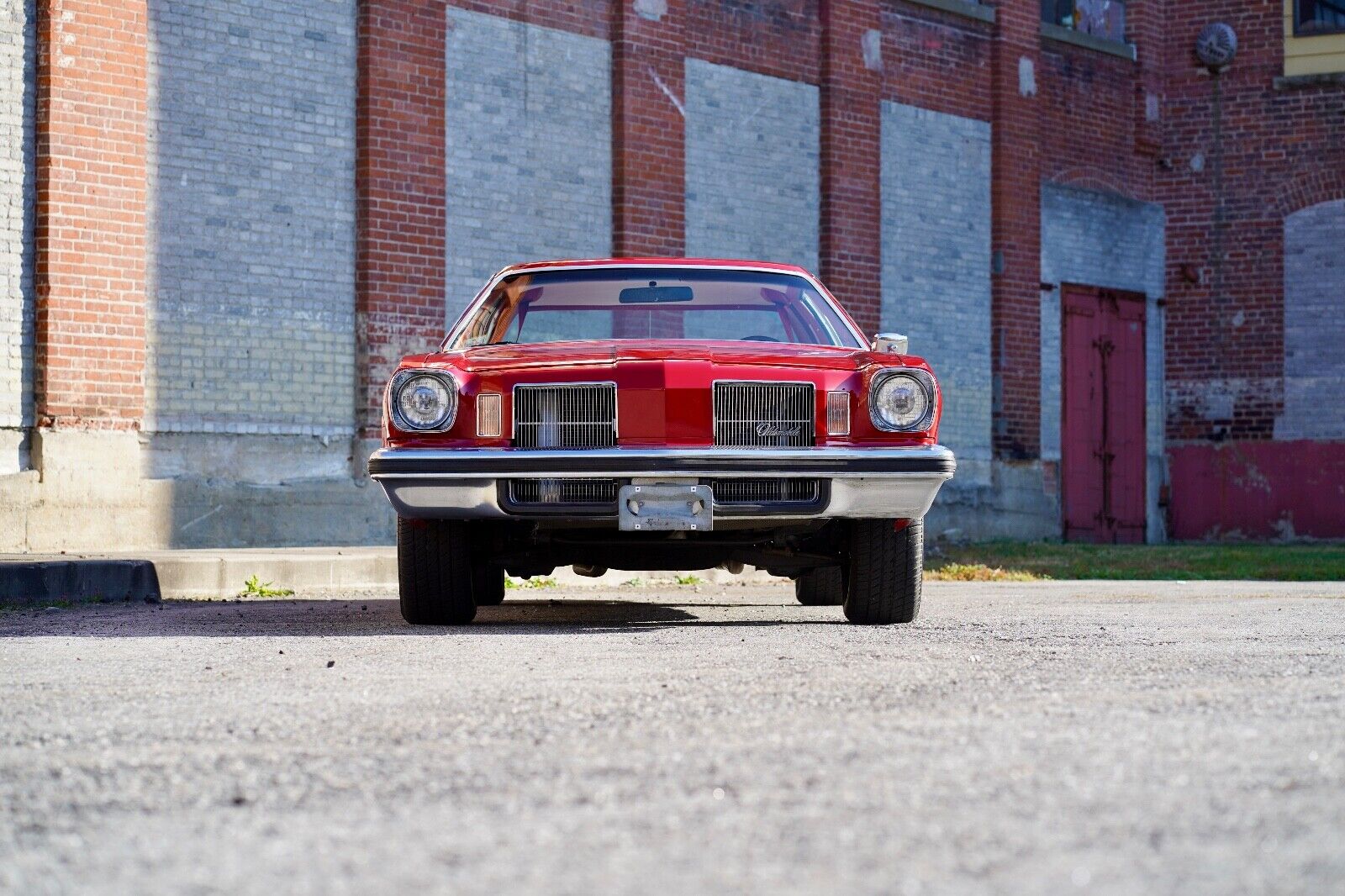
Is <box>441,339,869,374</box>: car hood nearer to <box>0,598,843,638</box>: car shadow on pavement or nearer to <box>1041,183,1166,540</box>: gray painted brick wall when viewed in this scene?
<box>0,598,843,638</box>: car shadow on pavement

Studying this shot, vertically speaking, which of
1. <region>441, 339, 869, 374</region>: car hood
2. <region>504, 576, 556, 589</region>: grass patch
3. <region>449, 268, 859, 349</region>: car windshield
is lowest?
<region>504, 576, 556, 589</region>: grass patch

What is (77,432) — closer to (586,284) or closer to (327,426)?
(327,426)

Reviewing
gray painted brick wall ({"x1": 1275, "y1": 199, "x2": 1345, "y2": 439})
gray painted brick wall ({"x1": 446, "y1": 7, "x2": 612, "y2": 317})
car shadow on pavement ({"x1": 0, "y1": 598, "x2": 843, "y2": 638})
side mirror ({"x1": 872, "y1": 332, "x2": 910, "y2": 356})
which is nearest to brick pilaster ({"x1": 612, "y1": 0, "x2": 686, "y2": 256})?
gray painted brick wall ({"x1": 446, "y1": 7, "x2": 612, "y2": 317})

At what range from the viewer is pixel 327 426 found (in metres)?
13.9

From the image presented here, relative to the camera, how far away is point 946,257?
1925cm

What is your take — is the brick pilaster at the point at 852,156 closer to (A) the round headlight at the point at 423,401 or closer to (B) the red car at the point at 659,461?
(B) the red car at the point at 659,461

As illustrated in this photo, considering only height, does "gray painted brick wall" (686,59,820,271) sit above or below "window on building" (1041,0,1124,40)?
below

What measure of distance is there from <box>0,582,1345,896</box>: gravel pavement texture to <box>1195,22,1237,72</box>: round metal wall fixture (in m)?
16.4

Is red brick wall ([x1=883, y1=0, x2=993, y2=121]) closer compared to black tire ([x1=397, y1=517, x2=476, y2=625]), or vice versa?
black tire ([x1=397, y1=517, x2=476, y2=625])

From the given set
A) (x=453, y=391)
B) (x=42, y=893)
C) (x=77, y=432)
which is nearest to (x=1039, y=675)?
(x=453, y=391)

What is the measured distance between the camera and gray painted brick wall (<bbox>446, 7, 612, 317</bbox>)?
585 inches

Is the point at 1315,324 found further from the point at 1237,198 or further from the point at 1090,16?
the point at 1090,16

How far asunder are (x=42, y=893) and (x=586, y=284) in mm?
5834

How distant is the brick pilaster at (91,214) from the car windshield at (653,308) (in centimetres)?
517
